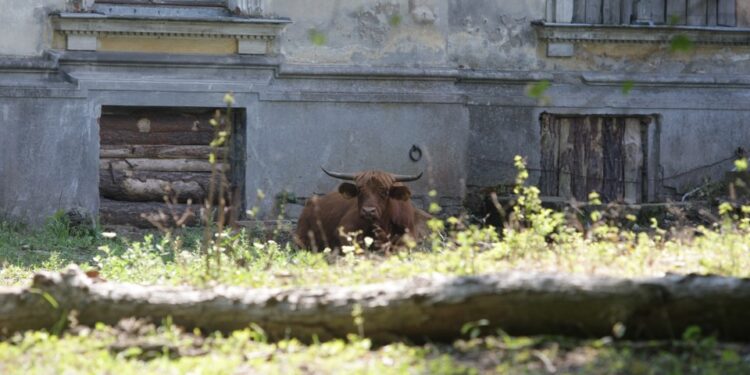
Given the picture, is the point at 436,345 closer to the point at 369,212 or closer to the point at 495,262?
the point at 495,262

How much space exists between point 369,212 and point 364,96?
9.59 feet

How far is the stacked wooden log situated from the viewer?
15.2 metres

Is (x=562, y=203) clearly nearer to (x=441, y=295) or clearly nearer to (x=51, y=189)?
(x=51, y=189)

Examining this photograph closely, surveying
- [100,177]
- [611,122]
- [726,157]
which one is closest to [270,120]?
[100,177]

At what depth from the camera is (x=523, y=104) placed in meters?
16.1

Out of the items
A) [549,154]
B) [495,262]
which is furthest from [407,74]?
[495,262]

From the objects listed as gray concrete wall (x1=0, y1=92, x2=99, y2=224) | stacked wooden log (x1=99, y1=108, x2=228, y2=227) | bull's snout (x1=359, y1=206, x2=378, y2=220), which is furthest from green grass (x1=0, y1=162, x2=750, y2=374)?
stacked wooden log (x1=99, y1=108, x2=228, y2=227)

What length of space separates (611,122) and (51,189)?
658cm

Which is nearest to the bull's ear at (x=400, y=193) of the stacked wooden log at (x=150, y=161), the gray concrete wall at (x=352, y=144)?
the gray concrete wall at (x=352, y=144)

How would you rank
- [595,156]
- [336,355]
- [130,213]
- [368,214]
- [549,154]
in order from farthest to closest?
[595,156] → [549,154] → [130,213] → [368,214] → [336,355]

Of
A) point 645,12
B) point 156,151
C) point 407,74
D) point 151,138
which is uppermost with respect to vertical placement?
point 645,12

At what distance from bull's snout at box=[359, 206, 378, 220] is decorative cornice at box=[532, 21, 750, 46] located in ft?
13.9

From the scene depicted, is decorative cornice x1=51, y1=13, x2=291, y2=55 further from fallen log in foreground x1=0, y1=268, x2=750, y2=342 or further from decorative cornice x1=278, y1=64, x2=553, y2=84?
fallen log in foreground x1=0, y1=268, x2=750, y2=342

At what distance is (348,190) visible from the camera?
13.1 meters
